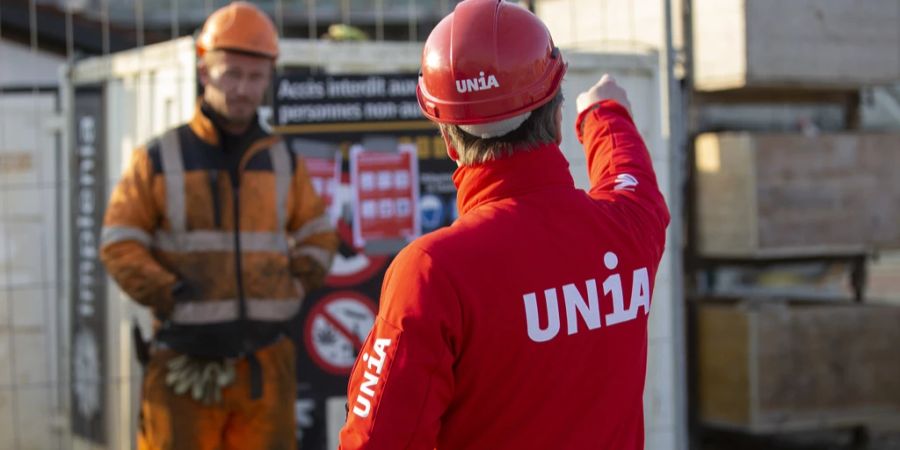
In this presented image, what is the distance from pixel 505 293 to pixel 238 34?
2694 millimetres

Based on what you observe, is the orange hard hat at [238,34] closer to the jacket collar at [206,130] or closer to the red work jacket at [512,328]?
the jacket collar at [206,130]

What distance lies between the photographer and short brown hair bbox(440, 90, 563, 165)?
2.36 m

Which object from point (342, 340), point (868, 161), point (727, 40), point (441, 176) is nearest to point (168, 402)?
point (342, 340)

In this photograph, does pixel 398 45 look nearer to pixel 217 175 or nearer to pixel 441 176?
pixel 441 176

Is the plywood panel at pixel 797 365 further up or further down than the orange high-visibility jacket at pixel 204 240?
further down

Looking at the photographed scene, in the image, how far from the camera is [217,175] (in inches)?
178

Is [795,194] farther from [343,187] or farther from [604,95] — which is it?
[604,95]

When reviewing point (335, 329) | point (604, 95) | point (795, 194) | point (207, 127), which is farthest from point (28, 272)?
point (604, 95)

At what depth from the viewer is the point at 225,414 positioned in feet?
14.6

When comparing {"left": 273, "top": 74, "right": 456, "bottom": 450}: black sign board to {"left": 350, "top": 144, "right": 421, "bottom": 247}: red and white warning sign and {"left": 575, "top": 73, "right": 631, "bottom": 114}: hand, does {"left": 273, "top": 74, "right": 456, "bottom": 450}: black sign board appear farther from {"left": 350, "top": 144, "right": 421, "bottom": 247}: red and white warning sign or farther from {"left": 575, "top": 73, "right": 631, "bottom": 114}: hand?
{"left": 575, "top": 73, "right": 631, "bottom": 114}: hand

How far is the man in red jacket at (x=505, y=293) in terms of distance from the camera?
2.15 metres

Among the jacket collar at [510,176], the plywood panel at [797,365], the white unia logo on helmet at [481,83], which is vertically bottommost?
the plywood panel at [797,365]

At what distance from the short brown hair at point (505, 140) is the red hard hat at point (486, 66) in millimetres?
32

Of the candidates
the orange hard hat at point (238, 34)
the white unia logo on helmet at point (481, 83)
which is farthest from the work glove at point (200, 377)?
the white unia logo on helmet at point (481, 83)
